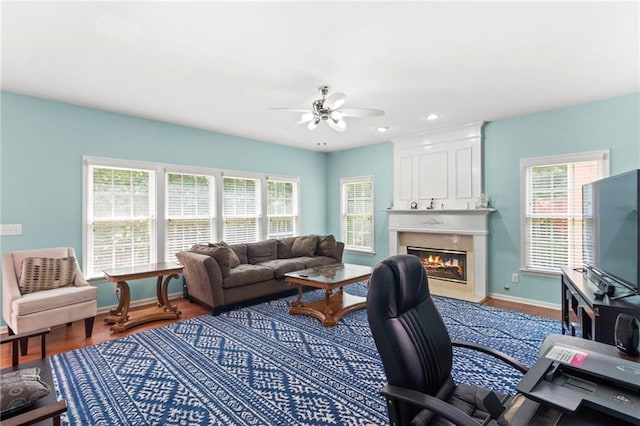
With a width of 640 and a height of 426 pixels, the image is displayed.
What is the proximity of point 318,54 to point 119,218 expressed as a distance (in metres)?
3.56

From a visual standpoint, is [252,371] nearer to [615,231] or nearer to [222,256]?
[222,256]

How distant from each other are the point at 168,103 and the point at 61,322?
270 centimetres

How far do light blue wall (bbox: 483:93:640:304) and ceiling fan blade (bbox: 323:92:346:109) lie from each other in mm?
2908

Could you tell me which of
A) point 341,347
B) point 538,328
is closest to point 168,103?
point 341,347

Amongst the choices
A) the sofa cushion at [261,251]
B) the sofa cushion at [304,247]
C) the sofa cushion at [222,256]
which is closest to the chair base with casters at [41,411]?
the sofa cushion at [222,256]

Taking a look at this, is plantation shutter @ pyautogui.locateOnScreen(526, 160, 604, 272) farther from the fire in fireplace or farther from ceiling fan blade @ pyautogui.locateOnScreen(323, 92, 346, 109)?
ceiling fan blade @ pyautogui.locateOnScreen(323, 92, 346, 109)

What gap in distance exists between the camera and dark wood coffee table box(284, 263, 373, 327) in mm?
3766

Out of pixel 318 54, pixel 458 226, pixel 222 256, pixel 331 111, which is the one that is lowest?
pixel 222 256

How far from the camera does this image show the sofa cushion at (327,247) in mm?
5824

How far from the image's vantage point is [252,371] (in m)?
2.66

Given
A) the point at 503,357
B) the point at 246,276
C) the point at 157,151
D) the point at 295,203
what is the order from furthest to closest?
the point at 295,203, the point at 157,151, the point at 246,276, the point at 503,357

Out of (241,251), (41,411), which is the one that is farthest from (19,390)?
(241,251)

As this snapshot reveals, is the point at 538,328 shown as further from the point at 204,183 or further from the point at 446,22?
the point at 204,183

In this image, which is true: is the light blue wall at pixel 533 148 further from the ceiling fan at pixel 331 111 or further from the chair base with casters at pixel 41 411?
the chair base with casters at pixel 41 411
